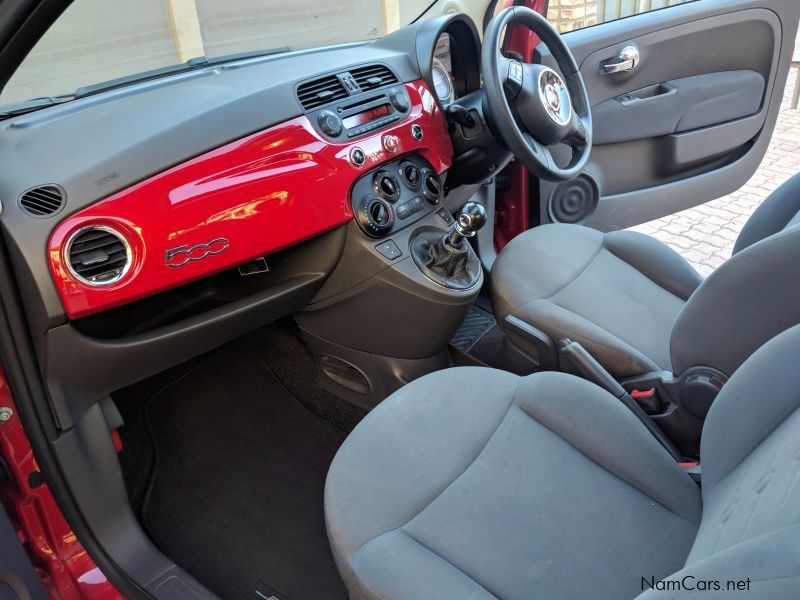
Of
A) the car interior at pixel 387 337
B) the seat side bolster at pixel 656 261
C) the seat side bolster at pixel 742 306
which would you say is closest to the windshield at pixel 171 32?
the car interior at pixel 387 337

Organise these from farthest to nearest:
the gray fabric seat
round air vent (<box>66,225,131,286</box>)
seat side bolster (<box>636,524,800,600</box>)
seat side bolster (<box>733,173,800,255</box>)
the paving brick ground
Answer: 1. the paving brick ground
2. seat side bolster (<box>733,173,800,255</box>)
3. round air vent (<box>66,225,131,286</box>)
4. the gray fabric seat
5. seat side bolster (<box>636,524,800,600</box>)

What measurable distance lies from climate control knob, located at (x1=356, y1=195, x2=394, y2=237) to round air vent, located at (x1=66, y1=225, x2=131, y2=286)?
487 millimetres

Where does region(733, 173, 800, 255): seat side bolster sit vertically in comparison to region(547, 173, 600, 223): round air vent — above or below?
above

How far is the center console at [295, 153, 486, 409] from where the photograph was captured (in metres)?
1.50

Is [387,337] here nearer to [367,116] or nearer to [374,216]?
[374,216]

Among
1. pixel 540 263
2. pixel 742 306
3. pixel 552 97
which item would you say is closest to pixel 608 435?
pixel 742 306

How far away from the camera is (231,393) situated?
1848 millimetres

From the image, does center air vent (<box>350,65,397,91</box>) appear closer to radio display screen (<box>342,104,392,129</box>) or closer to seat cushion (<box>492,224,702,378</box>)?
radio display screen (<box>342,104,392,129</box>)

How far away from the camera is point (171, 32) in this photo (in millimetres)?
1633

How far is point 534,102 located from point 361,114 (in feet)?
1.39

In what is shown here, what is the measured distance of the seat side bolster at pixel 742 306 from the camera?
105cm

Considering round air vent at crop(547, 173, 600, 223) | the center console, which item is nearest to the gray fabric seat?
the center console

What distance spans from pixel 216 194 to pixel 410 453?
22.2 inches

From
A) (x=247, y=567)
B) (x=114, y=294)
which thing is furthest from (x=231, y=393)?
(x=114, y=294)
